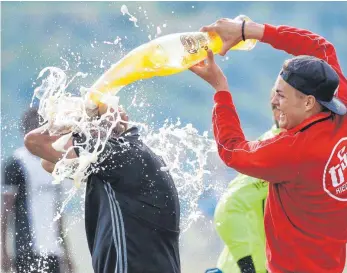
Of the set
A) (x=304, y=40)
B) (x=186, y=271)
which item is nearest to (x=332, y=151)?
(x=304, y=40)

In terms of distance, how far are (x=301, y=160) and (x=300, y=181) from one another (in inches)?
3.7

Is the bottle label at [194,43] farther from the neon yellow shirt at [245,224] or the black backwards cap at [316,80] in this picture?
the neon yellow shirt at [245,224]

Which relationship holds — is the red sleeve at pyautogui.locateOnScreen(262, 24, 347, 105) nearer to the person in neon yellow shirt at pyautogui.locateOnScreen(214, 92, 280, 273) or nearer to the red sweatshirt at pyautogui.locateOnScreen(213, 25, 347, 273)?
the red sweatshirt at pyautogui.locateOnScreen(213, 25, 347, 273)

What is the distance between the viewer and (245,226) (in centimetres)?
377

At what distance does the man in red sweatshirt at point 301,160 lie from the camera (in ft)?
8.49

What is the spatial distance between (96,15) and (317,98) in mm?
3570

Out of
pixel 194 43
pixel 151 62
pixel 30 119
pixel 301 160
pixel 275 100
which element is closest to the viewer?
pixel 301 160

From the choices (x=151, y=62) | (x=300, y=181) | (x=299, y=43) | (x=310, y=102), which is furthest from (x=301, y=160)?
(x=151, y=62)

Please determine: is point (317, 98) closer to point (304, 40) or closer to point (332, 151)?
point (332, 151)

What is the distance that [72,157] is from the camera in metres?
2.87

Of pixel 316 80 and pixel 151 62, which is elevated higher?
pixel 151 62

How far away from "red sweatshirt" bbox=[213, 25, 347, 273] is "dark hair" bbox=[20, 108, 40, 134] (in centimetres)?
274

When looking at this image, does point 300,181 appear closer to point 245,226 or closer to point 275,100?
point 275,100

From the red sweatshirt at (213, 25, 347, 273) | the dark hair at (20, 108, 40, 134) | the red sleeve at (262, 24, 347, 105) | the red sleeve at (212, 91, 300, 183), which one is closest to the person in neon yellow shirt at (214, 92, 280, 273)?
the red sleeve at (262, 24, 347, 105)
